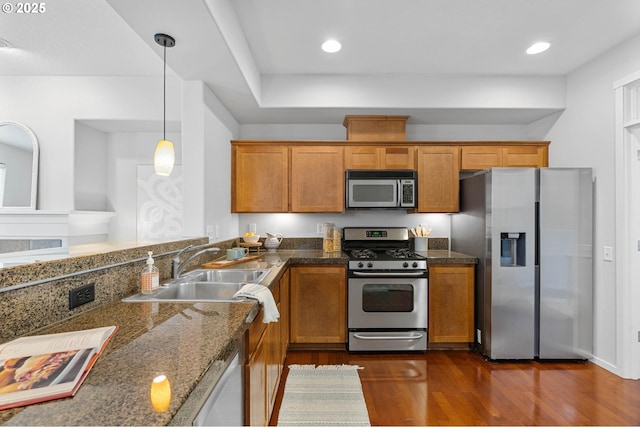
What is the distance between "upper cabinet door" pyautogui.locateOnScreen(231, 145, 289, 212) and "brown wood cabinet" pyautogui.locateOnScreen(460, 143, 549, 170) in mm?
1947

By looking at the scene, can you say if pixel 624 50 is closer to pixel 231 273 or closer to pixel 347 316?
pixel 347 316

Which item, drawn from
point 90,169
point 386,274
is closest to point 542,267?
point 386,274

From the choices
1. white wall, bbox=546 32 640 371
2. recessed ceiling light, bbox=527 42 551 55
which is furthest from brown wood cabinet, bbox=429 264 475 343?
recessed ceiling light, bbox=527 42 551 55

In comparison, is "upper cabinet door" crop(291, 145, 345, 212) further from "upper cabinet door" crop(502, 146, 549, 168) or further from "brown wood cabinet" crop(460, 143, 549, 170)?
"upper cabinet door" crop(502, 146, 549, 168)

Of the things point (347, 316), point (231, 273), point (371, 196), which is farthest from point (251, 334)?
point (371, 196)

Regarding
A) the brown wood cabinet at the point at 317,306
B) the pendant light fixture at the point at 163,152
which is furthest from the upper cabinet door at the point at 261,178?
the pendant light fixture at the point at 163,152

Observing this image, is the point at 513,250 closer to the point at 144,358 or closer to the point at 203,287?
the point at 203,287

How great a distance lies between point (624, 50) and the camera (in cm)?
263

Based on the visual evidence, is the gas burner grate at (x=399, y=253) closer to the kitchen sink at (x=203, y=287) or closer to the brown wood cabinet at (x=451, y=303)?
the brown wood cabinet at (x=451, y=303)

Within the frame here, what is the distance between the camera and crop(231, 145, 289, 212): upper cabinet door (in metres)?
3.45

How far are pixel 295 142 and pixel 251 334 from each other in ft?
7.92

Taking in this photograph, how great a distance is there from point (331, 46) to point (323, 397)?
8.93 feet

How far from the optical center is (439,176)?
3439mm

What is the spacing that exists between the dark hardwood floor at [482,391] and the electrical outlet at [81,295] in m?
1.34
